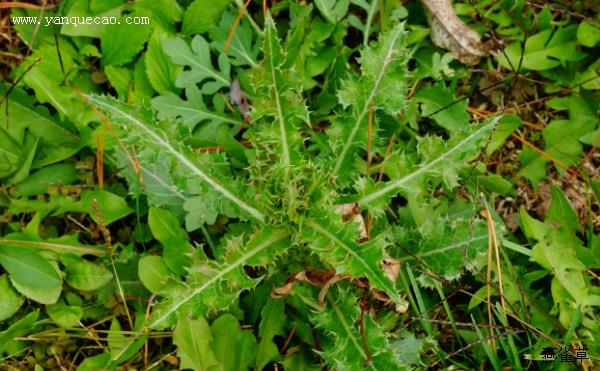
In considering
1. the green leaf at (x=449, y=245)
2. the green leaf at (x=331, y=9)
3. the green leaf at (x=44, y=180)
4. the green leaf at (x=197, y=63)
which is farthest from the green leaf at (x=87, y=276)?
the green leaf at (x=331, y=9)

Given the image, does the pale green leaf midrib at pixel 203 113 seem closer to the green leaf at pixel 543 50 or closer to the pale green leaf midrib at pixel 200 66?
the pale green leaf midrib at pixel 200 66

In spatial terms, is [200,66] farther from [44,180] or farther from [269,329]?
[269,329]

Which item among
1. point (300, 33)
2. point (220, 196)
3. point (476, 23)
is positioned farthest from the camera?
point (476, 23)

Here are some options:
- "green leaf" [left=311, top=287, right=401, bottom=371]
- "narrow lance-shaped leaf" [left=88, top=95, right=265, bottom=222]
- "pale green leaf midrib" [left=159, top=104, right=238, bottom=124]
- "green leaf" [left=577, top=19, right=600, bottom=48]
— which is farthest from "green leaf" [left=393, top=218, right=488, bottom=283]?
"green leaf" [left=577, top=19, right=600, bottom=48]

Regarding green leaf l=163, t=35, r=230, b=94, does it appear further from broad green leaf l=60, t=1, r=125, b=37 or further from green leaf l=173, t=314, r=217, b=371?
green leaf l=173, t=314, r=217, b=371

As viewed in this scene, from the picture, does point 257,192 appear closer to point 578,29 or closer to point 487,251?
point 487,251

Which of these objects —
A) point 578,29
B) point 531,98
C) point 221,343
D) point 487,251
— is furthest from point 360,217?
point 578,29
